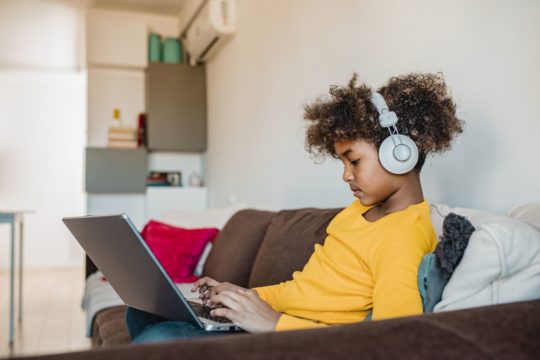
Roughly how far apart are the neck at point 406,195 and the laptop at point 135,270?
0.43 meters

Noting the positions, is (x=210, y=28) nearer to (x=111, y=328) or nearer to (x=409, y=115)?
(x=111, y=328)

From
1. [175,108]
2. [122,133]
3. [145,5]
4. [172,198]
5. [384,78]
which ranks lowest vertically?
[172,198]

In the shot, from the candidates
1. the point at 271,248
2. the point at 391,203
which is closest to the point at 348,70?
the point at 271,248

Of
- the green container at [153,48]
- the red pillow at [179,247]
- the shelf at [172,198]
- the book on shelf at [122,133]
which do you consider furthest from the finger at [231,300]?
the green container at [153,48]

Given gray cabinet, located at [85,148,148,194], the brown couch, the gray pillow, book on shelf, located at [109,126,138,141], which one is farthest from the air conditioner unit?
the brown couch

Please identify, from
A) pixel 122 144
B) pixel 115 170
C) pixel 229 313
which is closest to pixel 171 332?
pixel 229 313

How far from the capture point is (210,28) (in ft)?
12.8

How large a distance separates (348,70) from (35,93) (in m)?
5.32

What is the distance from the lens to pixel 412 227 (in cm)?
102

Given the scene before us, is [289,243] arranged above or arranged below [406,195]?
below

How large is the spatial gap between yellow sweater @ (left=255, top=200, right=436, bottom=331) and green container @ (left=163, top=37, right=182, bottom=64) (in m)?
3.96

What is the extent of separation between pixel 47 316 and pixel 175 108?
205 centimetres

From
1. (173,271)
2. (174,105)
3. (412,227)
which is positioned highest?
(174,105)

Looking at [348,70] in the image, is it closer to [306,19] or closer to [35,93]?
[306,19]
